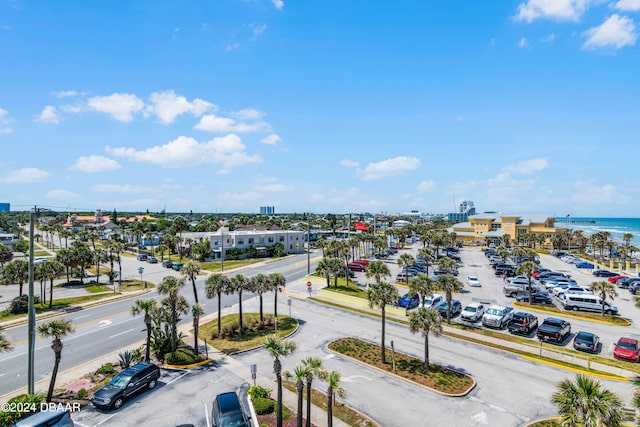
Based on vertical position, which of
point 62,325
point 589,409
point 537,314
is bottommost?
point 537,314

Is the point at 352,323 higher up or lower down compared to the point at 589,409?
lower down

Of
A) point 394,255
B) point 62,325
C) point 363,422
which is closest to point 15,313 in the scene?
point 62,325

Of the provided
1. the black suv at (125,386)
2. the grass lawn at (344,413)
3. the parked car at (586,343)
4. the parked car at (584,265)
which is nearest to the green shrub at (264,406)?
the grass lawn at (344,413)

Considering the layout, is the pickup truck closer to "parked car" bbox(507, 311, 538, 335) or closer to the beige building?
"parked car" bbox(507, 311, 538, 335)

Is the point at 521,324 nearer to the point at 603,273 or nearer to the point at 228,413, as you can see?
the point at 228,413

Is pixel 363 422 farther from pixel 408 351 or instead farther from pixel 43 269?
pixel 43 269

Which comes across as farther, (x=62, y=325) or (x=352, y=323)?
(x=352, y=323)

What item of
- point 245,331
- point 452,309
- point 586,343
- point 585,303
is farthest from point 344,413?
point 585,303

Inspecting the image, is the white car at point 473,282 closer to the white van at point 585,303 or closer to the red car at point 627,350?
the white van at point 585,303
